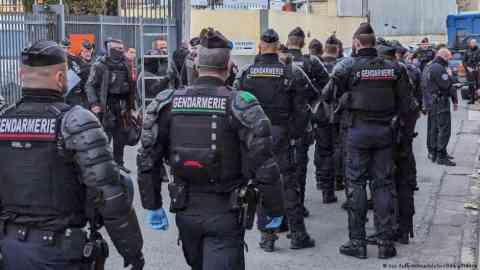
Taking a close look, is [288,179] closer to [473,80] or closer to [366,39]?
[366,39]

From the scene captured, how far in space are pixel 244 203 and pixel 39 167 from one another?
1.27 metres

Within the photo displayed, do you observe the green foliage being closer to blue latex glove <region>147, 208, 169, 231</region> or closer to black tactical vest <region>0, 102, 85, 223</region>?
blue latex glove <region>147, 208, 169, 231</region>

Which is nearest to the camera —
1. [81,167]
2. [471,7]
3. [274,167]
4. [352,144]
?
[81,167]

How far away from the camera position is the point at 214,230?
14.8 ft

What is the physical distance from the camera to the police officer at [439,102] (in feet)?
39.5

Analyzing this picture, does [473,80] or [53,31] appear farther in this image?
[473,80]

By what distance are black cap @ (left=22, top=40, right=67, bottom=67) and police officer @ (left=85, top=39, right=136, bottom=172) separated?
6.44m

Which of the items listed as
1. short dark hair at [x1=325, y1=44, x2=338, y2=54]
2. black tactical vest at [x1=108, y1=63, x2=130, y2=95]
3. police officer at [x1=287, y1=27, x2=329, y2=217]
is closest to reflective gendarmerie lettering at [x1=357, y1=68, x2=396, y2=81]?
police officer at [x1=287, y1=27, x2=329, y2=217]

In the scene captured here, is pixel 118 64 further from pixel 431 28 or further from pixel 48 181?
pixel 431 28

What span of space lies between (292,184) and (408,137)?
121cm

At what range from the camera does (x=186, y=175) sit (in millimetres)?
4605

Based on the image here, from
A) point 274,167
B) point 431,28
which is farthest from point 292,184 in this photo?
point 431,28

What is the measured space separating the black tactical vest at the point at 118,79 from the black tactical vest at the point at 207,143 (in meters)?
6.10

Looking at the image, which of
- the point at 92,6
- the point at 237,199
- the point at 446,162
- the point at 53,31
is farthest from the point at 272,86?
the point at 92,6
